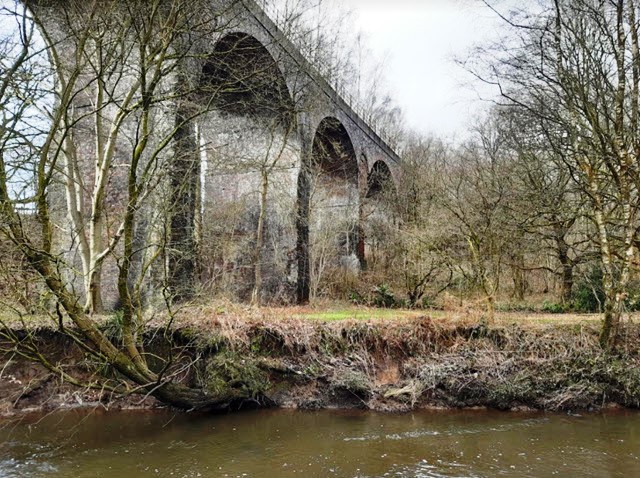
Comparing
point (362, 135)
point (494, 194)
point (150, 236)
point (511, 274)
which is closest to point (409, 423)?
point (150, 236)

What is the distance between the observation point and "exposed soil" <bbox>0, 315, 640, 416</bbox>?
8188 mm

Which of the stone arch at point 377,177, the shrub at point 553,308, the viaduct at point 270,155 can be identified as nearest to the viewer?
the viaduct at point 270,155

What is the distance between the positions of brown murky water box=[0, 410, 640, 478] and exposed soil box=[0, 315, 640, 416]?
1.28ft

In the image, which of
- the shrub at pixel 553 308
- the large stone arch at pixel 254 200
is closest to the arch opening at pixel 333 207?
the large stone arch at pixel 254 200

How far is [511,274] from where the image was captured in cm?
1883

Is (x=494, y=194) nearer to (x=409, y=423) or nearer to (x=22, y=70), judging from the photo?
(x=409, y=423)

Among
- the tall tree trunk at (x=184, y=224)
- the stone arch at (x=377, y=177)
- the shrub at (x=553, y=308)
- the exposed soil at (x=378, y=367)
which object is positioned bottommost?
the exposed soil at (x=378, y=367)

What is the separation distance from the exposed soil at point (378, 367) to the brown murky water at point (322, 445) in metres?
0.39

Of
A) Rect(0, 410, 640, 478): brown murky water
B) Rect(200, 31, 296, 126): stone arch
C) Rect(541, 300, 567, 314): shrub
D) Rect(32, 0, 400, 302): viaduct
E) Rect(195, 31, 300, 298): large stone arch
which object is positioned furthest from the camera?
Rect(195, 31, 300, 298): large stone arch

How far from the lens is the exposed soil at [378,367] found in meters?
8.19

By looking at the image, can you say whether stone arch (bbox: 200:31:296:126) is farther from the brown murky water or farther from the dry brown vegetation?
the brown murky water

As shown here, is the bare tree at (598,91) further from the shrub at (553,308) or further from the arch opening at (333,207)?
the arch opening at (333,207)

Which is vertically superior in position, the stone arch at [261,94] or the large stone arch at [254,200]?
the stone arch at [261,94]

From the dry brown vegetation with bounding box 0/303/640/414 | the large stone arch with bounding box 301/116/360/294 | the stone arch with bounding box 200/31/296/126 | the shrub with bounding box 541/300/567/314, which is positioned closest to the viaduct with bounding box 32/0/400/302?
the stone arch with bounding box 200/31/296/126
